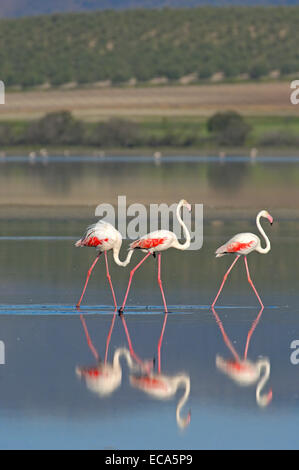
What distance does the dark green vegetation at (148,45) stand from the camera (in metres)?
94.7

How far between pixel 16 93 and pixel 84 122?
14795 millimetres

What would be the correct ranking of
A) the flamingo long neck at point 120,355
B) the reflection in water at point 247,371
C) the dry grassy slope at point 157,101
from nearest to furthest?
the reflection in water at point 247,371 → the flamingo long neck at point 120,355 → the dry grassy slope at point 157,101

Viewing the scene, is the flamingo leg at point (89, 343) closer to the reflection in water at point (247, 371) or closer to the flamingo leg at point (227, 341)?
the reflection in water at point (247, 371)

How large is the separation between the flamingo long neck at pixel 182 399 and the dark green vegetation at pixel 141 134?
51.6m

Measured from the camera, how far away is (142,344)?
10633 mm

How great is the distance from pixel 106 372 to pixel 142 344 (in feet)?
3.85

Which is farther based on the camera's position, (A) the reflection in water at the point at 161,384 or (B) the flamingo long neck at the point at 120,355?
(B) the flamingo long neck at the point at 120,355

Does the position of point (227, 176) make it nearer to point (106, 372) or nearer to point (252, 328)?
point (252, 328)

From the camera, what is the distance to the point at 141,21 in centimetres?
11619

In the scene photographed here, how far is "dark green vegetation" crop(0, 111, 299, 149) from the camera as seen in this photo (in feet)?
207

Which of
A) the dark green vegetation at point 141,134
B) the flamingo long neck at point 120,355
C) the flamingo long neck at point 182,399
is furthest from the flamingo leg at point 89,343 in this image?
the dark green vegetation at point 141,134

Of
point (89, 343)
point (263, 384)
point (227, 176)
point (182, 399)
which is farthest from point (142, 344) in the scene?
point (227, 176)

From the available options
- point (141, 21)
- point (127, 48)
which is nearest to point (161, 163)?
point (127, 48)

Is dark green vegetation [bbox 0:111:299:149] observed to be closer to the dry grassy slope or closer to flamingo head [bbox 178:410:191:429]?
the dry grassy slope
